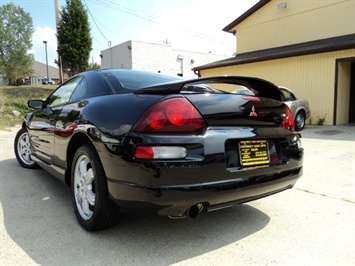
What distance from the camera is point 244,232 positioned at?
8.14 ft

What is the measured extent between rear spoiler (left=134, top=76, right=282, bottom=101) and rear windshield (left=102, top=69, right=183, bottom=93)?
36cm

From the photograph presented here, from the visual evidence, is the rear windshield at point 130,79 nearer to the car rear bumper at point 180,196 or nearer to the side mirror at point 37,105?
the car rear bumper at point 180,196

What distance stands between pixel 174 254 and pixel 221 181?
0.65 m

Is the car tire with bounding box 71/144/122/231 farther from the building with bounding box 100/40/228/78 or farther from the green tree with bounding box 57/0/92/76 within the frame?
the building with bounding box 100/40/228/78

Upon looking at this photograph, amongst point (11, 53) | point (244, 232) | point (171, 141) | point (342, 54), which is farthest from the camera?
point (11, 53)

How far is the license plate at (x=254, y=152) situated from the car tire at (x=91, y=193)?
1.06m

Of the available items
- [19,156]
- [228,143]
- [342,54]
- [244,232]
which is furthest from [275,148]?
[342,54]

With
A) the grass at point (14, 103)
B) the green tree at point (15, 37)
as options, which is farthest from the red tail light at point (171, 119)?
the green tree at point (15, 37)

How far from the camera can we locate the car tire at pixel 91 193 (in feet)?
7.31

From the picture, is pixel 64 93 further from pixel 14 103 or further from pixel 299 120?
pixel 14 103

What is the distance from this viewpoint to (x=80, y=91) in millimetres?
3082

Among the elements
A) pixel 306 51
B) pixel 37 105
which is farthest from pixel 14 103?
pixel 306 51

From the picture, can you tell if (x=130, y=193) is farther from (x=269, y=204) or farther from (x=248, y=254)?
(x=269, y=204)

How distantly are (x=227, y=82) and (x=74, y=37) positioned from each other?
22302mm
